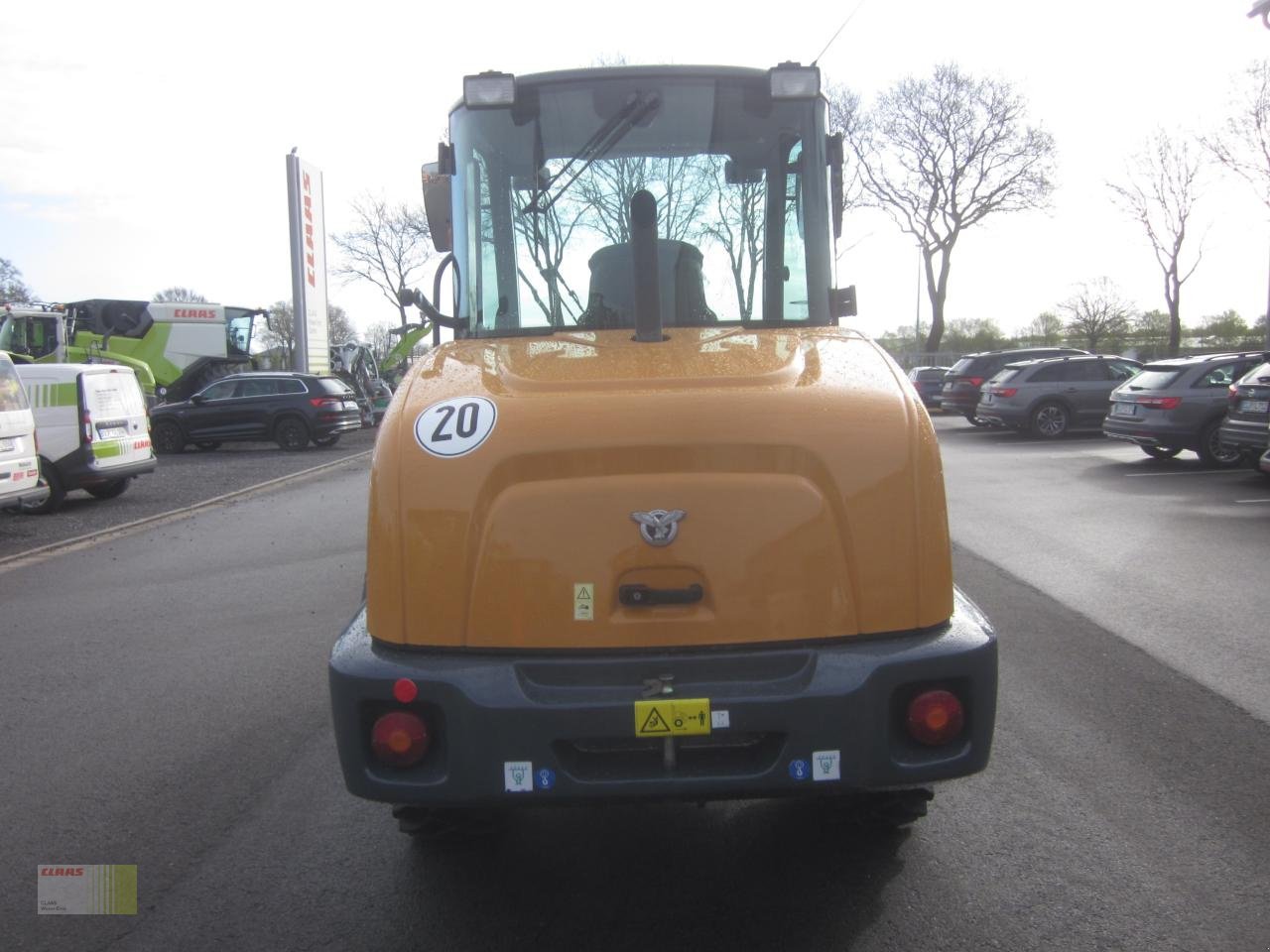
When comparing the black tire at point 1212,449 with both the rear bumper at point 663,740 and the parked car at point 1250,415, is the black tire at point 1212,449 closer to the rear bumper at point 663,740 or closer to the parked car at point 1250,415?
the parked car at point 1250,415

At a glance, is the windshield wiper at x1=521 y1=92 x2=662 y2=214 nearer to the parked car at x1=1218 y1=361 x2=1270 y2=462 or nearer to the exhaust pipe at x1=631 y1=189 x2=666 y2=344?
the exhaust pipe at x1=631 y1=189 x2=666 y2=344

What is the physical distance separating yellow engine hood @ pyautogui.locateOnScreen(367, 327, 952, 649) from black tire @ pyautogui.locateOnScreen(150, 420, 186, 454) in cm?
2379

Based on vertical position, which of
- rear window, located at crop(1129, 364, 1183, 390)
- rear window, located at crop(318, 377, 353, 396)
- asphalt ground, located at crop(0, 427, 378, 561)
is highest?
rear window, located at crop(1129, 364, 1183, 390)

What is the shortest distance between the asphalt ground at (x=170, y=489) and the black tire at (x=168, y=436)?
31cm

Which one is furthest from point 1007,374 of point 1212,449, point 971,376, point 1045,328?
point 1045,328

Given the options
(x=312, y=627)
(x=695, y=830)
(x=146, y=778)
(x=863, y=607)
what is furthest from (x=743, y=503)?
(x=312, y=627)

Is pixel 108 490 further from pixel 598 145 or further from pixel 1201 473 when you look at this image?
pixel 1201 473

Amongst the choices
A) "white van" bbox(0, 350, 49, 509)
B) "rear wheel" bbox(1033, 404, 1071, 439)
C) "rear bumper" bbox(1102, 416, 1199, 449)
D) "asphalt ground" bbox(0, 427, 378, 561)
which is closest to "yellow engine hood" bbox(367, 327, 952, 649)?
"asphalt ground" bbox(0, 427, 378, 561)

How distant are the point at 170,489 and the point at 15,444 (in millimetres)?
5529

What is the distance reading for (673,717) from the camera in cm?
284

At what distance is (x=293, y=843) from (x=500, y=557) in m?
1.67

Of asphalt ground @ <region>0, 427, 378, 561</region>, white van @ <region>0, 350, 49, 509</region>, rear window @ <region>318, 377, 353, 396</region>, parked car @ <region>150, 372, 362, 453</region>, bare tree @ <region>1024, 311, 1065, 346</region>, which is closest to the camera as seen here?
white van @ <region>0, 350, 49, 509</region>

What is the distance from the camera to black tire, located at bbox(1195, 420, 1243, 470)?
51.5 feet

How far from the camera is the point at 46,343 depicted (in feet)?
Answer: 90.1
